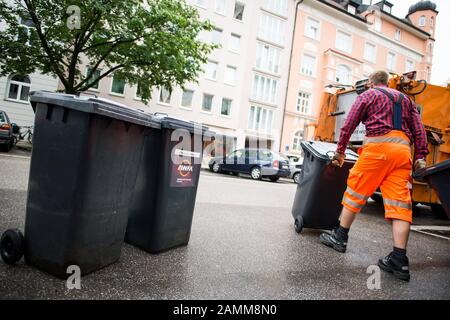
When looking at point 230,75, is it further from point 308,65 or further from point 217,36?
point 308,65

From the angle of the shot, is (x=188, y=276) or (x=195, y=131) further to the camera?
(x=195, y=131)

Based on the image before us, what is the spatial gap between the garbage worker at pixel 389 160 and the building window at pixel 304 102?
87.1 feet

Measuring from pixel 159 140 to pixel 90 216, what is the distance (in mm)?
826

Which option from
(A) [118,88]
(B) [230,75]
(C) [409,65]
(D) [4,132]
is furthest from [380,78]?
(C) [409,65]

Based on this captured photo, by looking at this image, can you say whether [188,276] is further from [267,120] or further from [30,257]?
[267,120]

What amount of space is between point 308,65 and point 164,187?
29.4m

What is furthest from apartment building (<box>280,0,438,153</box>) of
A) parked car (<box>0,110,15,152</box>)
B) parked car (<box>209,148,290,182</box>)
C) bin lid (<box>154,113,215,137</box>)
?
bin lid (<box>154,113,215,137</box>)

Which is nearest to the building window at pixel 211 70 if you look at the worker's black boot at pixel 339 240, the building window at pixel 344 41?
the building window at pixel 344 41

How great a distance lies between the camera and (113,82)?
2280 centimetres

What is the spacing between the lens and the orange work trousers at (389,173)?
2775mm

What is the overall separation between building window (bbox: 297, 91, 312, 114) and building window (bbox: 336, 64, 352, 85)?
12.4 feet

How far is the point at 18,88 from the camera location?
2002cm

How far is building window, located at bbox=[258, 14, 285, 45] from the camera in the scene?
27.2 metres

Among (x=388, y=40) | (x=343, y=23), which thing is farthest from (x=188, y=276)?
(x=388, y=40)
